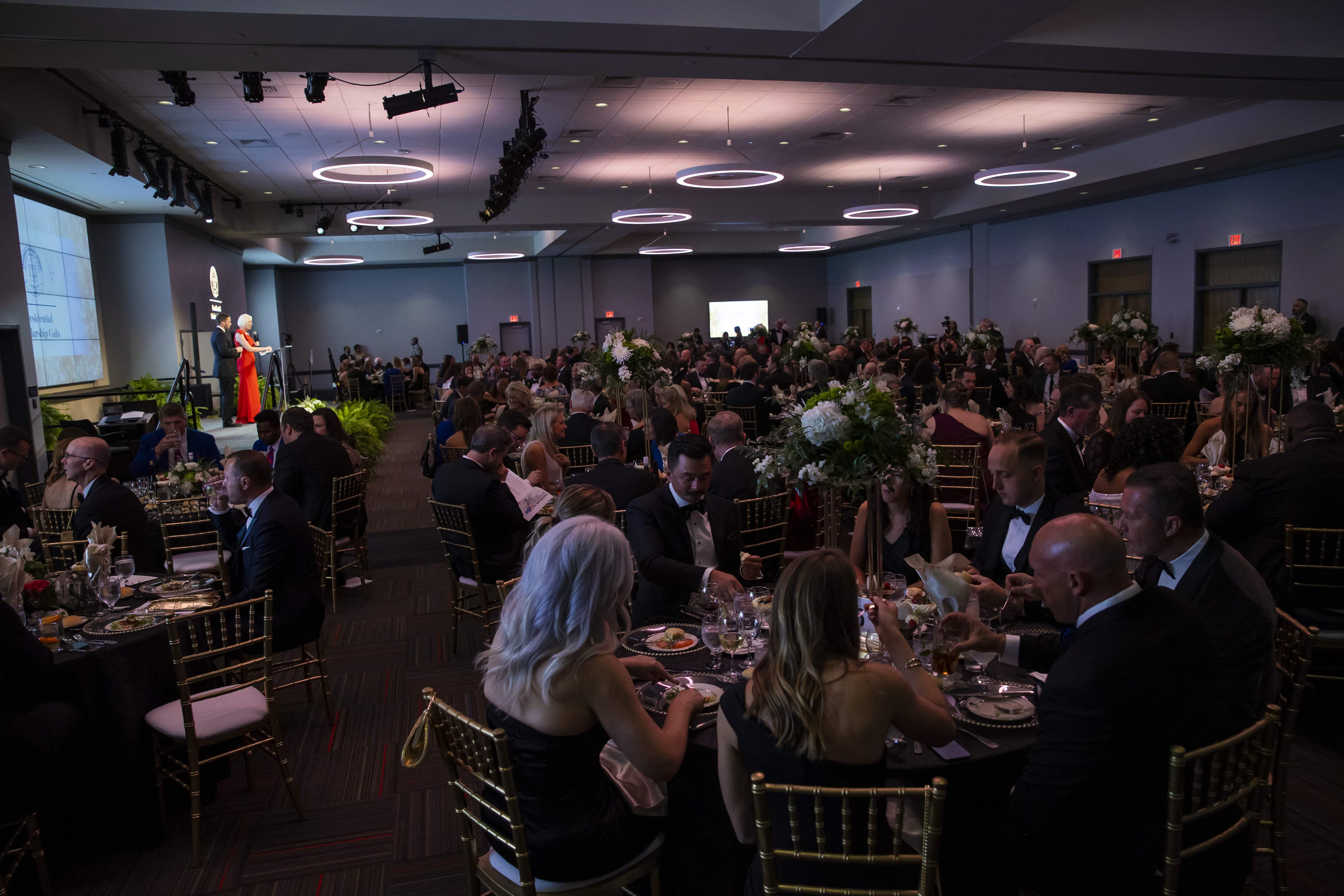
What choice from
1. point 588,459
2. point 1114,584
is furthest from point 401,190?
point 1114,584

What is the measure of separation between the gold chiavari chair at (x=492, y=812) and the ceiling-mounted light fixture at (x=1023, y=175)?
36.6ft

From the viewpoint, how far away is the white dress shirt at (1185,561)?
2725mm

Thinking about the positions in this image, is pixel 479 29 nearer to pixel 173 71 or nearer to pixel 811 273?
pixel 173 71

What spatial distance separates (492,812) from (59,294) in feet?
41.9

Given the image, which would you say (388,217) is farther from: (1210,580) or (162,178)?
(1210,580)

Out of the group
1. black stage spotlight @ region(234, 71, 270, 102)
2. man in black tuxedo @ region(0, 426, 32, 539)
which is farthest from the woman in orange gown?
man in black tuxedo @ region(0, 426, 32, 539)

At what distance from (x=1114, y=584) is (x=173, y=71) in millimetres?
8189

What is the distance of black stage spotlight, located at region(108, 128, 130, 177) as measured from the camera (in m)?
9.14

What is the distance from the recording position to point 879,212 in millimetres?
15219

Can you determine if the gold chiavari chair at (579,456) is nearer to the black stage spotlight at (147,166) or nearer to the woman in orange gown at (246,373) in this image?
the black stage spotlight at (147,166)

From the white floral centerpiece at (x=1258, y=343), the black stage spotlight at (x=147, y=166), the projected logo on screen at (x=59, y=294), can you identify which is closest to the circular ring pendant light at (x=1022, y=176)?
the white floral centerpiece at (x=1258, y=343)

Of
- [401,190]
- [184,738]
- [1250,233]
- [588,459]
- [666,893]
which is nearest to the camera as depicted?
[666,893]

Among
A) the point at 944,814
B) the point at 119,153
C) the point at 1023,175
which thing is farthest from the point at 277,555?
the point at 1023,175

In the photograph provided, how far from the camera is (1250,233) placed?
13.8 m
